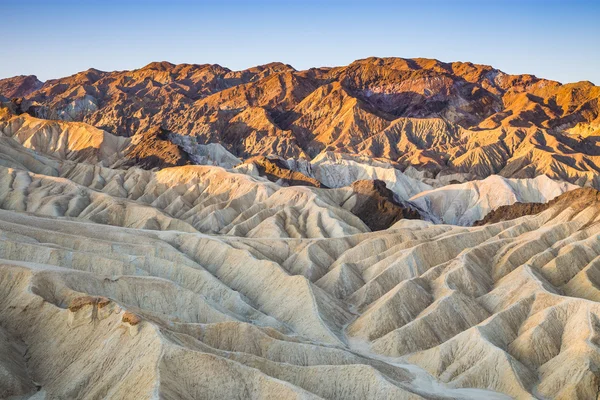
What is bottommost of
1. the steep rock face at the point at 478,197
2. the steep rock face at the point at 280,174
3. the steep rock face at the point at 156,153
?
the steep rock face at the point at 478,197

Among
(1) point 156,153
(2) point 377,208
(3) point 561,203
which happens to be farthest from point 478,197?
(1) point 156,153

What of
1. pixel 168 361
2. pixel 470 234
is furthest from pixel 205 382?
pixel 470 234

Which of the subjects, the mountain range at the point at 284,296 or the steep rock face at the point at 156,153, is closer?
the mountain range at the point at 284,296

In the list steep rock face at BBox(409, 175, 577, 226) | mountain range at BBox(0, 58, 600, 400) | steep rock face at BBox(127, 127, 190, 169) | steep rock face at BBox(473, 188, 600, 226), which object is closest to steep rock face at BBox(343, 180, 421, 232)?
mountain range at BBox(0, 58, 600, 400)

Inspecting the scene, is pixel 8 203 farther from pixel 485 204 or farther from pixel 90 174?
pixel 485 204

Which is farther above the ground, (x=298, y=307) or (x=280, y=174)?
(x=280, y=174)

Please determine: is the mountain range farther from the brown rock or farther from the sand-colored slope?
the brown rock

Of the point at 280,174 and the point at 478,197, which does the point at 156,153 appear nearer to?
the point at 280,174

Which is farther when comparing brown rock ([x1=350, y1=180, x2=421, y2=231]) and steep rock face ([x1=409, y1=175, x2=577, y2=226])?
steep rock face ([x1=409, y1=175, x2=577, y2=226])

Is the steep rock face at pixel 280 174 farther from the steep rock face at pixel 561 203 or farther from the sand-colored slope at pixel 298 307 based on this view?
the steep rock face at pixel 561 203

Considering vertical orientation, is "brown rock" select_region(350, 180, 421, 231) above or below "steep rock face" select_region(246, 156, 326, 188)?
below

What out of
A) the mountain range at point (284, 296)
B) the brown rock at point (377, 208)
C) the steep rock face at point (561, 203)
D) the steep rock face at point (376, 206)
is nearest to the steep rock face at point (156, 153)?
the mountain range at point (284, 296)
